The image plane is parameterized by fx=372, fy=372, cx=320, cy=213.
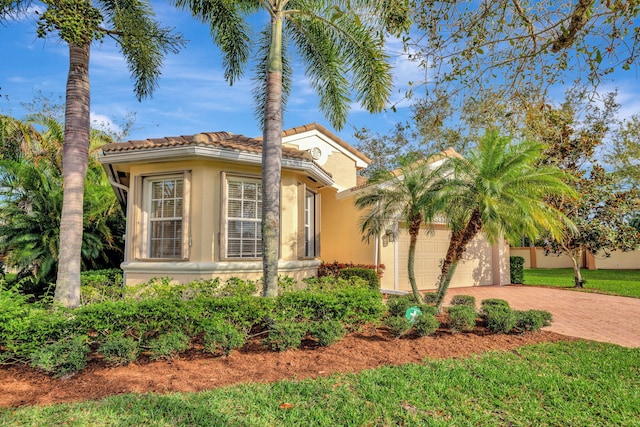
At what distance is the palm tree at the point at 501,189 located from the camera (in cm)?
711

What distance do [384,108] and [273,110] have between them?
11.1ft

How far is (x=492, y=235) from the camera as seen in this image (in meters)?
7.95

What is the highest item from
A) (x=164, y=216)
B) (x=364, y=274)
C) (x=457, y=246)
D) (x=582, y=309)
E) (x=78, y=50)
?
(x=78, y=50)

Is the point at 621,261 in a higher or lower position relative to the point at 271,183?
lower

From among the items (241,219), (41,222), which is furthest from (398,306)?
(41,222)

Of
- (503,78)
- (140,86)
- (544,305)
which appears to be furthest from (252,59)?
(544,305)

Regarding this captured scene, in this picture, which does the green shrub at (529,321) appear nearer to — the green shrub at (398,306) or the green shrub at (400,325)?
the green shrub at (398,306)

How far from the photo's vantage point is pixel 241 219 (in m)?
8.85

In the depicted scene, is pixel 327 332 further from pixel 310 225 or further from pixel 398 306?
pixel 310 225

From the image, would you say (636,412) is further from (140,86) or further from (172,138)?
(140,86)

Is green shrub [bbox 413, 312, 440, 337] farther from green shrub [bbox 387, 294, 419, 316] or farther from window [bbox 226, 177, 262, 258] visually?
window [bbox 226, 177, 262, 258]

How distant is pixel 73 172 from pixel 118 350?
3.56 m

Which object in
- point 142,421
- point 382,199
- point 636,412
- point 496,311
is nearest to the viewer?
point 142,421

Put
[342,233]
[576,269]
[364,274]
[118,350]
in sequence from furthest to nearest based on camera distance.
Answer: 1. [576,269]
2. [342,233]
3. [364,274]
4. [118,350]
